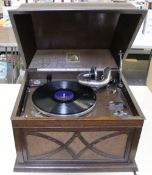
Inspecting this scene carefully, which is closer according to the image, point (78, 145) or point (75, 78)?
point (78, 145)

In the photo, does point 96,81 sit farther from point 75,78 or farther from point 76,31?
point 76,31

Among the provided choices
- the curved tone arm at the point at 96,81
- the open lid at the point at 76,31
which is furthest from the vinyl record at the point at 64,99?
the open lid at the point at 76,31

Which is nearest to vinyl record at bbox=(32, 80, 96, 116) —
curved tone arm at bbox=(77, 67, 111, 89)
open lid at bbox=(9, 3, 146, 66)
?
curved tone arm at bbox=(77, 67, 111, 89)

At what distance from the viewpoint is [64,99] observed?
99 centimetres

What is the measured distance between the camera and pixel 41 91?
3.42 feet

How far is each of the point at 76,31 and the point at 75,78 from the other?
0.83ft

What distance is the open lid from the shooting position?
106 cm

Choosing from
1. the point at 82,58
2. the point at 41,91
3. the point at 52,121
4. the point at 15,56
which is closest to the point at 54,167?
the point at 52,121

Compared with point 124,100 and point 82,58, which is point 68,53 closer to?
point 82,58

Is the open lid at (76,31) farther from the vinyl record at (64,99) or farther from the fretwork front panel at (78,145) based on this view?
the fretwork front panel at (78,145)

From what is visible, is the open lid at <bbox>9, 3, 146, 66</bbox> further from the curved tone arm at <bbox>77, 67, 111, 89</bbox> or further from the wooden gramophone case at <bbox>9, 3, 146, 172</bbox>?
the curved tone arm at <bbox>77, 67, 111, 89</bbox>

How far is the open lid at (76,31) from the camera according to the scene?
106 centimetres

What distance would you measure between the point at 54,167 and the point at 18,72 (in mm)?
1680

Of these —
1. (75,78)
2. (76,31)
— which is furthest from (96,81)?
(76,31)
